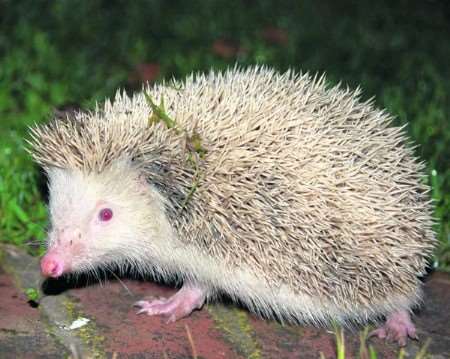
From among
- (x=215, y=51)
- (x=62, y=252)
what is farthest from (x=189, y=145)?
(x=215, y=51)

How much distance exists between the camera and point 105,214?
4984mm

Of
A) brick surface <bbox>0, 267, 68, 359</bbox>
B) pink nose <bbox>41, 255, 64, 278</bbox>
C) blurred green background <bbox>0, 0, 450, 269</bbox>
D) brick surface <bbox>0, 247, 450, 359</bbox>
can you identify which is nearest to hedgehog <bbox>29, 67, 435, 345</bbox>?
pink nose <bbox>41, 255, 64, 278</bbox>

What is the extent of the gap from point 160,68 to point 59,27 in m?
1.46

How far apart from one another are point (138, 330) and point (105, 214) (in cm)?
A: 67

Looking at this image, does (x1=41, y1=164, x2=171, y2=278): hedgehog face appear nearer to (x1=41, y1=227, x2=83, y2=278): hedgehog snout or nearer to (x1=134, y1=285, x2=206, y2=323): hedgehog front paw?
(x1=41, y1=227, x2=83, y2=278): hedgehog snout

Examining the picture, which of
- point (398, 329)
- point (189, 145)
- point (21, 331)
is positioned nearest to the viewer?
point (189, 145)

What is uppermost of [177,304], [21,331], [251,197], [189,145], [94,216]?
[189,145]

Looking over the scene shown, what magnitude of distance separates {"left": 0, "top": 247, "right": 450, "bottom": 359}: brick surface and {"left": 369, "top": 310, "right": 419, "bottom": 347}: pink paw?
0.05 m

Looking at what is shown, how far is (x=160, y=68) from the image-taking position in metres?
8.84

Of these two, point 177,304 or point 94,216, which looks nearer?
point 94,216

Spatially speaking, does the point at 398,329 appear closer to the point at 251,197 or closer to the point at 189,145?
the point at 251,197

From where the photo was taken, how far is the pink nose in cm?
483

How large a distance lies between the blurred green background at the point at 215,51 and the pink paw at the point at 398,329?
1280mm

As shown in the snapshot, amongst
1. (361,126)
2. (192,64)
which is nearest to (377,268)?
(361,126)
